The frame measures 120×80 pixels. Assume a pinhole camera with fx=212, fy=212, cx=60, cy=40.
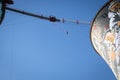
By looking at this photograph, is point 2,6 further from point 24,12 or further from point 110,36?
point 110,36

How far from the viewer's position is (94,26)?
7.27 m

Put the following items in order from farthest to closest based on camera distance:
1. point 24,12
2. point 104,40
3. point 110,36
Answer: point 24,12
point 104,40
point 110,36

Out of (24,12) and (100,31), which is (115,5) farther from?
(24,12)

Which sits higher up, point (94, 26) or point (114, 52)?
point (94, 26)

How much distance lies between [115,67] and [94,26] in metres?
1.90

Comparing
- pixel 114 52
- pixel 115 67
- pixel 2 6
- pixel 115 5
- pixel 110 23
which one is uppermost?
pixel 2 6

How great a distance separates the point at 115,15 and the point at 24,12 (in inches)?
291

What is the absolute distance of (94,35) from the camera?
761 cm

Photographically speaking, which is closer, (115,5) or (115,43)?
(115,43)

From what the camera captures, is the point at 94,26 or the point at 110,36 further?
the point at 94,26

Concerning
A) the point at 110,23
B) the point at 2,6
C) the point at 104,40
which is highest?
the point at 2,6

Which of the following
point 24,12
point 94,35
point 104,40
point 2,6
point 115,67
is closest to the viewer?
point 115,67

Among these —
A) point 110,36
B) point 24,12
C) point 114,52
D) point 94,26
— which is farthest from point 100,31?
point 24,12

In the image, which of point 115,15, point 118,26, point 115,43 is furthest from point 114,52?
point 115,15
